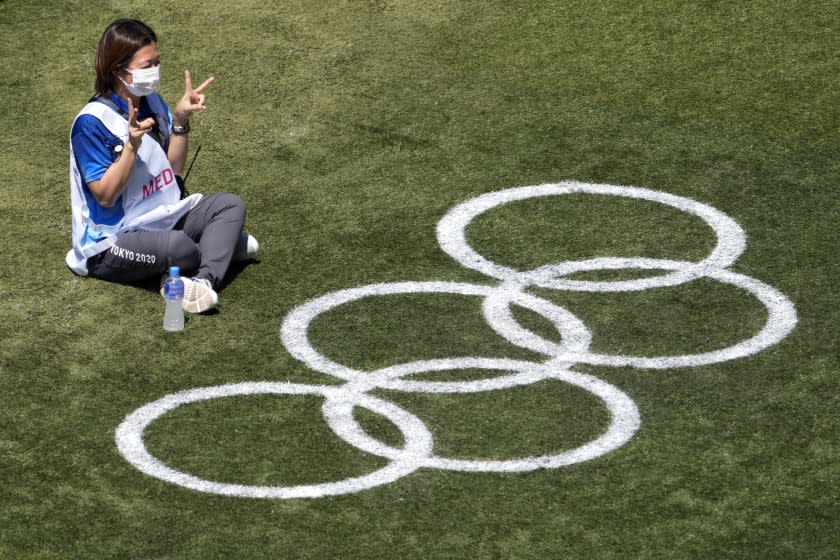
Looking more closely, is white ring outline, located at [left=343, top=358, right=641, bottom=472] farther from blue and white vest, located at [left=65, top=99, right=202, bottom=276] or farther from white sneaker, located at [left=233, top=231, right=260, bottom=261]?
blue and white vest, located at [left=65, top=99, right=202, bottom=276]

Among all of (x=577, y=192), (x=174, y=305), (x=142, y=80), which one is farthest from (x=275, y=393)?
(x=577, y=192)

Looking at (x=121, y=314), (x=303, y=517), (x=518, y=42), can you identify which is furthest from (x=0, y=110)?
(x=303, y=517)

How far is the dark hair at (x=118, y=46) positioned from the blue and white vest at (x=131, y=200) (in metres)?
Result: 0.19

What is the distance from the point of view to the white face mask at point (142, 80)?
9.04 metres

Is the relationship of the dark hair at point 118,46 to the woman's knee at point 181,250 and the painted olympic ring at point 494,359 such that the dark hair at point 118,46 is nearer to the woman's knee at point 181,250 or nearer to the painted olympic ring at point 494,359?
the woman's knee at point 181,250

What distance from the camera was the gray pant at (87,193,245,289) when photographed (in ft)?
30.1

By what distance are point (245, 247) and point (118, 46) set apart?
4.92 feet

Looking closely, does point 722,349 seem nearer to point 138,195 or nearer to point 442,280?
point 442,280

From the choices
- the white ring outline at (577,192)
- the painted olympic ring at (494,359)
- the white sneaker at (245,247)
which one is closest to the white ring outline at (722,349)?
the painted olympic ring at (494,359)

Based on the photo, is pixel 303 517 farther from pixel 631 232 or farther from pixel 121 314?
pixel 631 232

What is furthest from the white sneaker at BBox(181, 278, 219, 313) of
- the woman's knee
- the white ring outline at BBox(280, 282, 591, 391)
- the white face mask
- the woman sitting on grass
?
the white face mask

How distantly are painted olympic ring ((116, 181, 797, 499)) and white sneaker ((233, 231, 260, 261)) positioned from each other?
2.19 feet

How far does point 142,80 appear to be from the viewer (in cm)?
905

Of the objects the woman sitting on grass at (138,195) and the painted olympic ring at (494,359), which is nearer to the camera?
the painted olympic ring at (494,359)
